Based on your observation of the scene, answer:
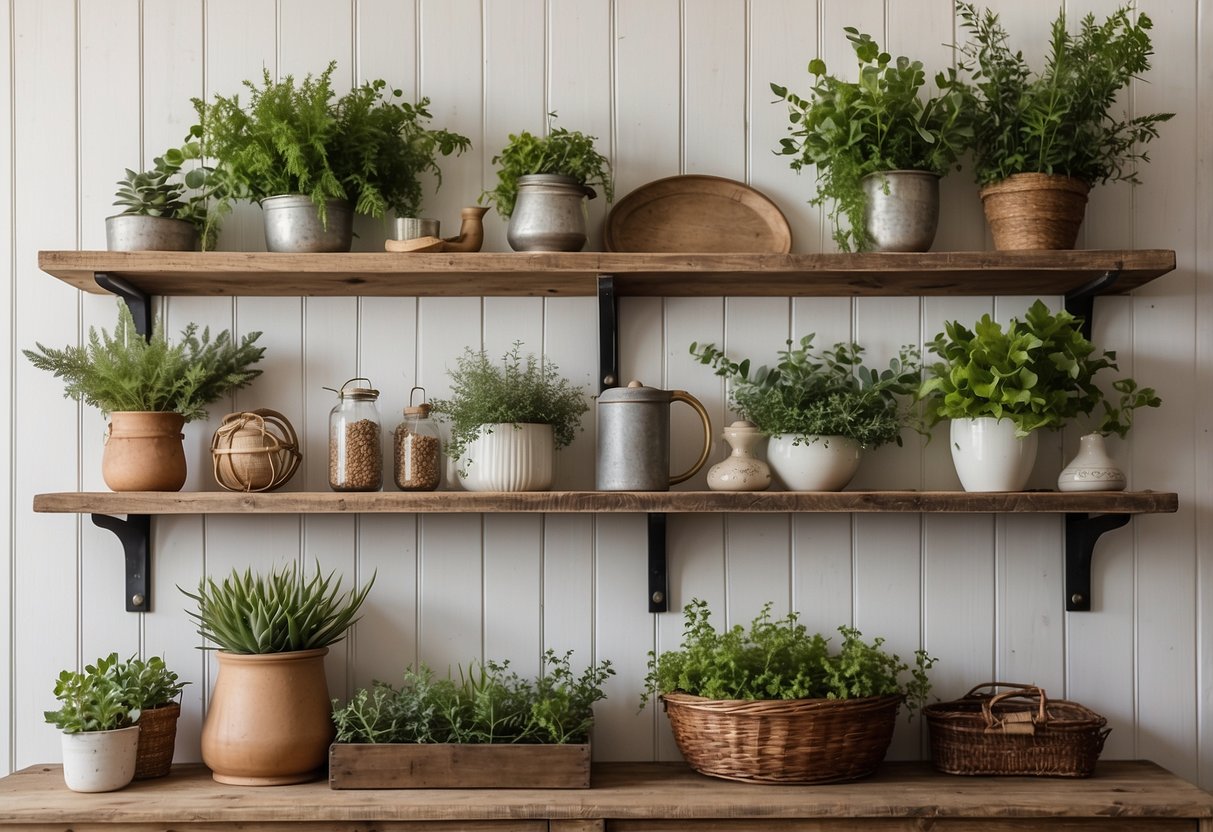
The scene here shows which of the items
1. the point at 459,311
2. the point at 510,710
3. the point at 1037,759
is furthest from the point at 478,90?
the point at 1037,759

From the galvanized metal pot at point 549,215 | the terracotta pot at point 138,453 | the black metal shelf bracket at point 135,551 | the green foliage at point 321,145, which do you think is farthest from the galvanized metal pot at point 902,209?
the black metal shelf bracket at point 135,551

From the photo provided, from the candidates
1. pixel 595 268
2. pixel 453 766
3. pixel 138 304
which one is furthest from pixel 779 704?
pixel 138 304

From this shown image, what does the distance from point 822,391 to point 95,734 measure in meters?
1.41

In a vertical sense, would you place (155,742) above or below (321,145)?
below

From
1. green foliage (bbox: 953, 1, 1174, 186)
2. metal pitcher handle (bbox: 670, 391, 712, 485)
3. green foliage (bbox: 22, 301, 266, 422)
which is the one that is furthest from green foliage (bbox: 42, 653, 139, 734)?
green foliage (bbox: 953, 1, 1174, 186)

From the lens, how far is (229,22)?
2.24 metres

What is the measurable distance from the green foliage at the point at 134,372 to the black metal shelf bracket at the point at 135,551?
21 centimetres

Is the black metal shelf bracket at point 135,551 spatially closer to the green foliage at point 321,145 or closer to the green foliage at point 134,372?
the green foliage at point 134,372

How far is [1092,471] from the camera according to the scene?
2.05 meters

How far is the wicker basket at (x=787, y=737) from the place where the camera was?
6.21 feet

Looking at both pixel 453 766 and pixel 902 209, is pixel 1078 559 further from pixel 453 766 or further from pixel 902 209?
pixel 453 766

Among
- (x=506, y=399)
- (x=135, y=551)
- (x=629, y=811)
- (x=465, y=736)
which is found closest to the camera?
(x=629, y=811)

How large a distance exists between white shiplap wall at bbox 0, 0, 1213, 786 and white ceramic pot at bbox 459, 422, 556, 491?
0.60ft

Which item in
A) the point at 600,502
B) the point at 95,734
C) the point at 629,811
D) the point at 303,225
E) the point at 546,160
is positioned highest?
the point at 546,160
